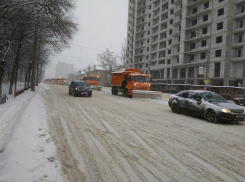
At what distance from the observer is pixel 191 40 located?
42.5 meters

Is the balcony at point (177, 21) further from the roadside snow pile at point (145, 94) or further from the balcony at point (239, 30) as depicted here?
the roadside snow pile at point (145, 94)

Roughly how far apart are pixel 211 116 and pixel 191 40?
38.3 meters

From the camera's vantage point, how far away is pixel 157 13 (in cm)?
5975

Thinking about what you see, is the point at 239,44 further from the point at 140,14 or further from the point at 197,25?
the point at 140,14

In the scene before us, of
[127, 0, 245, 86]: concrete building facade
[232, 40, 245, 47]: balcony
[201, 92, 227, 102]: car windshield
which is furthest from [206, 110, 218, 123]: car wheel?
[232, 40, 245, 47]: balcony

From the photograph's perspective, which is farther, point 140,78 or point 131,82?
point 140,78

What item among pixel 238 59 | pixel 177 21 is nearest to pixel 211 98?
pixel 238 59

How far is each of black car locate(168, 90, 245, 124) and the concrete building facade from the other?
14743mm

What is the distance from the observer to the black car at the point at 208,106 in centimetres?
780

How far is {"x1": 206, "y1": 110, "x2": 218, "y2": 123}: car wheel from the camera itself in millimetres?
8027

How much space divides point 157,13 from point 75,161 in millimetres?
62914

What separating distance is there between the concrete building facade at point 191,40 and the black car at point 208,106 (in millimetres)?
14743

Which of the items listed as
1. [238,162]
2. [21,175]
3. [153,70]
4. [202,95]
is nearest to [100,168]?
[21,175]

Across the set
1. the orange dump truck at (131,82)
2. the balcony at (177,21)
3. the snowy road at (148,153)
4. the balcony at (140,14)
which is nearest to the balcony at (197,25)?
the balcony at (177,21)
